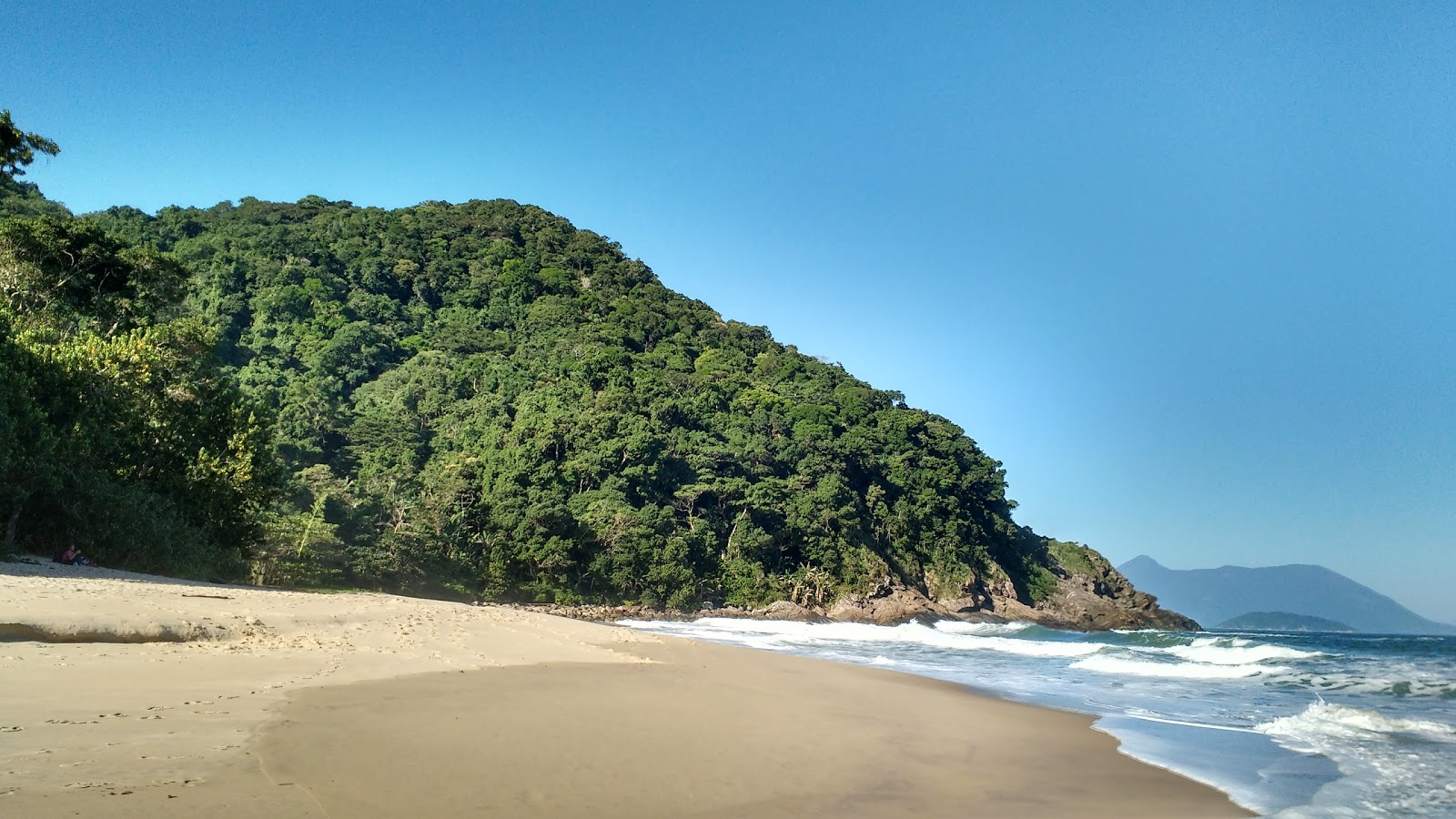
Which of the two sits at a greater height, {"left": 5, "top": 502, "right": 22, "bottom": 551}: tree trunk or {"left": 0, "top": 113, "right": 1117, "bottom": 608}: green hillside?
{"left": 0, "top": 113, "right": 1117, "bottom": 608}: green hillside

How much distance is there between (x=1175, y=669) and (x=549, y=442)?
122 feet

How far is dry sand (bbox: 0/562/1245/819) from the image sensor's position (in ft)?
15.5

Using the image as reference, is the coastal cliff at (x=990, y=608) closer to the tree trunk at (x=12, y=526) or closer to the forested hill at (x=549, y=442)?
the forested hill at (x=549, y=442)

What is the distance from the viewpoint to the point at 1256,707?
559 inches

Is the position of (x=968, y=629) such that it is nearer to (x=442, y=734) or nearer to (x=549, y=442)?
(x=549, y=442)

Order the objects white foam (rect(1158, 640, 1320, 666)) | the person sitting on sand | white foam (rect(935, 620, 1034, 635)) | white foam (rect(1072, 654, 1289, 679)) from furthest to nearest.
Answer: white foam (rect(935, 620, 1034, 635)) → white foam (rect(1158, 640, 1320, 666)) → white foam (rect(1072, 654, 1289, 679)) → the person sitting on sand

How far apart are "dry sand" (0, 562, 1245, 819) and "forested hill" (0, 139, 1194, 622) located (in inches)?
547

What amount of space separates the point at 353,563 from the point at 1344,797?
3457 cm

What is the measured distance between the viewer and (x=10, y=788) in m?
3.91

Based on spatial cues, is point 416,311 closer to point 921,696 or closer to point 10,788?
point 921,696

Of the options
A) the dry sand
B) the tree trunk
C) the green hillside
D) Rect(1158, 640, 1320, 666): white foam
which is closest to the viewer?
the dry sand

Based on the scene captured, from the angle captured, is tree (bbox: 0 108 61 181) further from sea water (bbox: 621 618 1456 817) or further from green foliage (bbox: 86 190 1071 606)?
sea water (bbox: 621 618 1456 817)

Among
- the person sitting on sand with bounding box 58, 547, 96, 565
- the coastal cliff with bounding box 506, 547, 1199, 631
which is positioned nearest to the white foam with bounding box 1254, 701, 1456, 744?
the person sitting on sand with bounding box 58, 547, 96, 565

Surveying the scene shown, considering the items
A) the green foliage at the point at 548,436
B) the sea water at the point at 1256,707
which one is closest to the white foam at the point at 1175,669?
the sea water at the point at 1256,707
